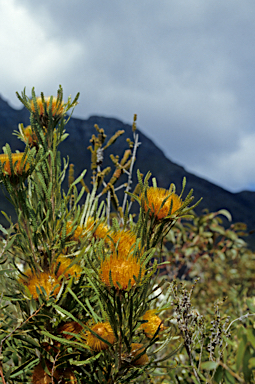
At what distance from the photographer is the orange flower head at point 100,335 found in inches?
15.0

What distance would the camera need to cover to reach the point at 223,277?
2.91m

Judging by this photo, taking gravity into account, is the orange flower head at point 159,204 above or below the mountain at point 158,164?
below

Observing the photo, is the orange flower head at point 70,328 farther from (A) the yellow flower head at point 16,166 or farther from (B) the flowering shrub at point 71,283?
(A) the yellow flower head at point 16,166

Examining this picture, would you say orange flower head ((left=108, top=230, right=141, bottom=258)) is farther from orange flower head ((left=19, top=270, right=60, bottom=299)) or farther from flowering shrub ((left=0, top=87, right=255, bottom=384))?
orange flower head ((left=19, top=270, right=60, bottom=299))

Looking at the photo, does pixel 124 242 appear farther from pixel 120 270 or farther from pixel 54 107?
pixel 54 107

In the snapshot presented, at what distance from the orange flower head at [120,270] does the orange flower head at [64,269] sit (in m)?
0.10

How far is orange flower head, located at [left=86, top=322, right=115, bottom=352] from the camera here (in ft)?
1.25

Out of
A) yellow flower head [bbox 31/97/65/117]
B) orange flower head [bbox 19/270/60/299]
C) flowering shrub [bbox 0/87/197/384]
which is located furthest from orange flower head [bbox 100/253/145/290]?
yellow flower head [bbox 31/97/65/117]

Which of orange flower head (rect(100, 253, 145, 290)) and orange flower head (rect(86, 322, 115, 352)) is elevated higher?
orange flower head (rect(100, 253, 145, 290))

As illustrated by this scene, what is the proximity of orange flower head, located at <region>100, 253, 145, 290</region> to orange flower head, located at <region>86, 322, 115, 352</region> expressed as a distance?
73 millimetres

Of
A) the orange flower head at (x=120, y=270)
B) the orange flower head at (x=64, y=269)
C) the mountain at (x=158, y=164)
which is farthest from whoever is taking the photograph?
the mountain at (x=158, y=164)

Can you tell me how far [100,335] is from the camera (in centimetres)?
38

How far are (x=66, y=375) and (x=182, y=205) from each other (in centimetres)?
35

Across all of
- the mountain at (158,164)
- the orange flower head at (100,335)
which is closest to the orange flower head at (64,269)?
the orange flower head at (100,335)
